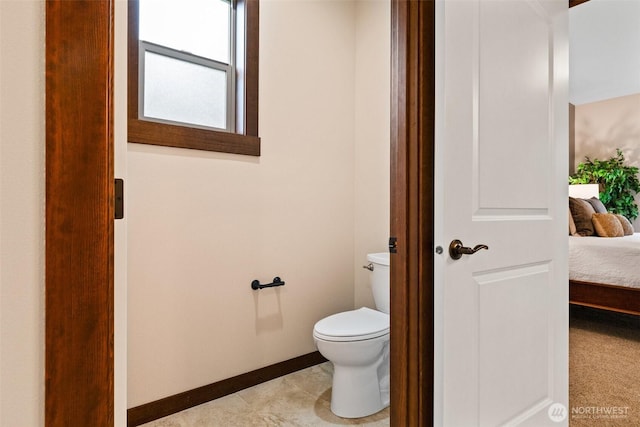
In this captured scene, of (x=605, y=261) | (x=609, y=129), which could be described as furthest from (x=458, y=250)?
(x=609, y=129)

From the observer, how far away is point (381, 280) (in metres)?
2.11

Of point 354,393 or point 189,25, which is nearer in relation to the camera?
point 354,393

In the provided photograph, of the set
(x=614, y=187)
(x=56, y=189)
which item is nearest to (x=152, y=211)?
(x=56, y=189)

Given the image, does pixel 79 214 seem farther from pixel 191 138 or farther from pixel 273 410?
pixel 273 410

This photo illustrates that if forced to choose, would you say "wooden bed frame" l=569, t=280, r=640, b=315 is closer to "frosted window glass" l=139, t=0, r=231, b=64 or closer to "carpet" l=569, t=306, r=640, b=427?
"carpet" l=569, t=306, r=640, b=427

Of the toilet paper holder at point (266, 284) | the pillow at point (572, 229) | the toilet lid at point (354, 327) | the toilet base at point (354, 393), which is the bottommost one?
the toilet base at point (354, 393)

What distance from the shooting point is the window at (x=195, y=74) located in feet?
5.84

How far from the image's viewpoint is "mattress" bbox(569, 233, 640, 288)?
2.79 m

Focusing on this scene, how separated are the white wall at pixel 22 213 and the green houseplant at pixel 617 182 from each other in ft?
20.3

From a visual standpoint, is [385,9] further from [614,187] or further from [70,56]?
[614,187]

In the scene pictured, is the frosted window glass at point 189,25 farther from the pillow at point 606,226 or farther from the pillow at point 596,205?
the pillow at point 596,205

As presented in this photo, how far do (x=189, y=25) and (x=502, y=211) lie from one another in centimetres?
183

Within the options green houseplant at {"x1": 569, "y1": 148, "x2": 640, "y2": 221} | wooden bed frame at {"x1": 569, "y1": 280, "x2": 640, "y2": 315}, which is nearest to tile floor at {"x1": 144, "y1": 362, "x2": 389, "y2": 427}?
wooden bed frame at {"x1": 569, "y1": 280, "x2": 640, "y2": 315}

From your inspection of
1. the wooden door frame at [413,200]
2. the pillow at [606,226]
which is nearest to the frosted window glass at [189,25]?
the wooden door frame at [413,200]
